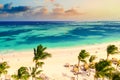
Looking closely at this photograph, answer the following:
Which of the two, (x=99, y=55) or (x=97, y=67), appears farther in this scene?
(x=99, y=55)

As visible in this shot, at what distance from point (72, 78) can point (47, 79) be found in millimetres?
6627

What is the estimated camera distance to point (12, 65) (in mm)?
73812

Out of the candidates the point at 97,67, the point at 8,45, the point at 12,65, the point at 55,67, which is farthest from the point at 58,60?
Answer: the point at 8,45

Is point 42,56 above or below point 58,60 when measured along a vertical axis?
above

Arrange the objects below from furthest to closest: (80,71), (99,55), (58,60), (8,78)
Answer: (99,55) → (58,60) → (80,71) → (8,78)

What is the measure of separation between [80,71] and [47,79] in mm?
10715

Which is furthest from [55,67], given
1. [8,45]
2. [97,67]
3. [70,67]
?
[8,45]

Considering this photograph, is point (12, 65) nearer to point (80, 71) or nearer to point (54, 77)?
point (54, 77)

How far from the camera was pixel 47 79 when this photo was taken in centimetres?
6272

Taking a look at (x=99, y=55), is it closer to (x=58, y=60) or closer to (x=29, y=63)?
(x=58, y=60)

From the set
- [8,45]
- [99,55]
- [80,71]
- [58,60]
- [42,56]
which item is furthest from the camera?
[8,45]

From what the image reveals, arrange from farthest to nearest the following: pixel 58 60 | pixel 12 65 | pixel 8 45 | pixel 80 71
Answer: pixel 8 45 → pixel 58 60 → pixel 12 65 → pixel 80 71

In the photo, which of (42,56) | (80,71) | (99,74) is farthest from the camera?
(80,71)

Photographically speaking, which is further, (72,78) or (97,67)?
(72,78)
